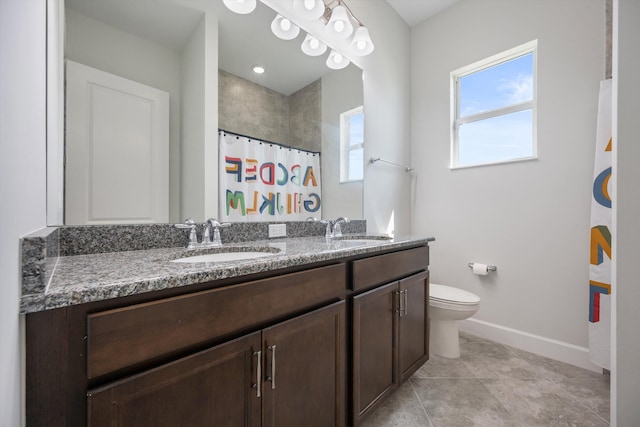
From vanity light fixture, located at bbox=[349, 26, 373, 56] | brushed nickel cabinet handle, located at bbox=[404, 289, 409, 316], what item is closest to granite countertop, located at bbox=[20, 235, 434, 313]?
brushed nickel cabinet handle, located at bbox=[404, 289, 409, 316]

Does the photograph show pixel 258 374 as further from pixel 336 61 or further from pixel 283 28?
pixel 336 61

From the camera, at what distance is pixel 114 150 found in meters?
1.04

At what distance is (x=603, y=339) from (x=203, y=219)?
8.08 feet

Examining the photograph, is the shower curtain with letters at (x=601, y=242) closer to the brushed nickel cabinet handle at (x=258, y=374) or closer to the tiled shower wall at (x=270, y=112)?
the tiled shower wall at (x=270, y=112)

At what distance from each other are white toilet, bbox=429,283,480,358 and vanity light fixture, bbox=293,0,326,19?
2000mm

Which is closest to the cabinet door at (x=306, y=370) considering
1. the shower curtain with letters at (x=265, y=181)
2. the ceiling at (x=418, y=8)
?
the shower curtain with letters at (x=265, y=181)

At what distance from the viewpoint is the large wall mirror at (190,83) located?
997 mm

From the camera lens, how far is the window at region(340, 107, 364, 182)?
203 centimetres

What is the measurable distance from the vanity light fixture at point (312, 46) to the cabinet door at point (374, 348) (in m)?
1.56

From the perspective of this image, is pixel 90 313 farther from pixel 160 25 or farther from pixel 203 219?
pixel 160 25

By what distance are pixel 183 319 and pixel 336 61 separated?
192 centimetres

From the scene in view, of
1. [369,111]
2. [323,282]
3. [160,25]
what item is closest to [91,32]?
[160,25]

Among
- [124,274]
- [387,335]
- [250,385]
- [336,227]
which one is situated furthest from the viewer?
[336,227]

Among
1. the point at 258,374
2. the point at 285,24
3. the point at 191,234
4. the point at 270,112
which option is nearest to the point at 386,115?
the point at 285,24
